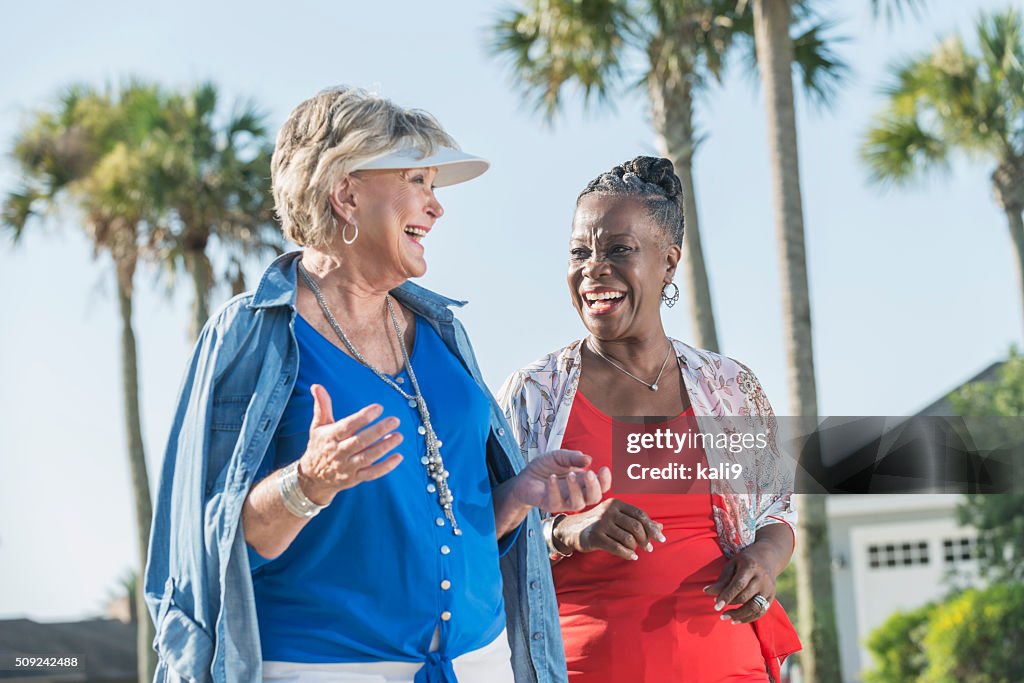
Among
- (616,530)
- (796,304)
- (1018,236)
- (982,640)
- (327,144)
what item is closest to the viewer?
(327,144)

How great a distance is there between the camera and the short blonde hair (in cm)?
278

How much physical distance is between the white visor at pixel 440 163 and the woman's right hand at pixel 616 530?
93cm

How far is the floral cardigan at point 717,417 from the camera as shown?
3686 millimetres

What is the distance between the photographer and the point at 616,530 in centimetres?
331

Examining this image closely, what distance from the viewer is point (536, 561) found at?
3113 mm

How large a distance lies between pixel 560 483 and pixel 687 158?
869cm

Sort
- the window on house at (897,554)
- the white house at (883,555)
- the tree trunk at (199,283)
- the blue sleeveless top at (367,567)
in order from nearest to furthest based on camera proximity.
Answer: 1. the blue sleeveless top at (367,567)
2. the tree trunk at (199,283)
3. the white house at (883,555)
4. the window on house at (897,554)

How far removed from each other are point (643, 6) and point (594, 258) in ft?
28.1

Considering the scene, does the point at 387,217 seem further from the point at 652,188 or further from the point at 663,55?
the point at 663,55

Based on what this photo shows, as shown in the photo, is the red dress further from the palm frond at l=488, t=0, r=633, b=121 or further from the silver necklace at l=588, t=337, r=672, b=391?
the palm frond at l=488, t=0, r=633, b=121

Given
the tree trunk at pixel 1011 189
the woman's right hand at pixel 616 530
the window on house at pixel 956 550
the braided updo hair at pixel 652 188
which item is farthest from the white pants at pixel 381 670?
the window on house at pixel 956 550

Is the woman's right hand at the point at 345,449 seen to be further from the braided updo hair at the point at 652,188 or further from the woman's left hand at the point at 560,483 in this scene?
the braided updo hair at the point at 652,188

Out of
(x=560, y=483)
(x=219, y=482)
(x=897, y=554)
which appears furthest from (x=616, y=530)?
(x=897, y=554)

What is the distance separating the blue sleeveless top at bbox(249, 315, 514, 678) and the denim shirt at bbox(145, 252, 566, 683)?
65 millimetres
